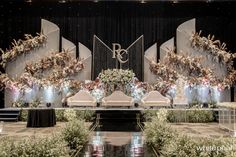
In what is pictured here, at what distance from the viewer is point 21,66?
17922 millimetres

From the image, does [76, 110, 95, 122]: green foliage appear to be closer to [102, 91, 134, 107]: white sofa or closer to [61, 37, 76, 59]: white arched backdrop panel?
[102, 91, 134, 107]: white sofa

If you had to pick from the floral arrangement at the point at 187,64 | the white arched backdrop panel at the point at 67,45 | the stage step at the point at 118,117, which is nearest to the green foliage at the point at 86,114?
the stage step at the point at 118,117

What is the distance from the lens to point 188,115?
577 inches

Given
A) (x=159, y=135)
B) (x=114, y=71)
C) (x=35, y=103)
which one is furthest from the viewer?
(x=114, y=71)

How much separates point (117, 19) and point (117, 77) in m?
3.02

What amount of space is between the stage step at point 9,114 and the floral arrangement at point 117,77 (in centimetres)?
360

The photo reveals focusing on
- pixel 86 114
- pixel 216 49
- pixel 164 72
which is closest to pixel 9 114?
pixel 86 114

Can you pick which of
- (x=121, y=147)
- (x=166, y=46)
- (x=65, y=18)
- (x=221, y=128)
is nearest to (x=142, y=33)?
(x=166, y=46)

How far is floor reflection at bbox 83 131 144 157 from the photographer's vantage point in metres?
7.61

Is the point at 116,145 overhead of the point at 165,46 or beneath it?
beneath

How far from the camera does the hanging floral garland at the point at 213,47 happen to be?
1775 cm

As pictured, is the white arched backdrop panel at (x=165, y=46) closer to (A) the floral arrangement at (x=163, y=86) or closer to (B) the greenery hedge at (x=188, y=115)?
(A) the floral arrangement at (x=163, y=86)

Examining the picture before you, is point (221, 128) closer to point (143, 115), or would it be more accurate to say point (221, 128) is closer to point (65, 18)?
point (143, 115)

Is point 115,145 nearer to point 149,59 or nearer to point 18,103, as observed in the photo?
point 18,103
